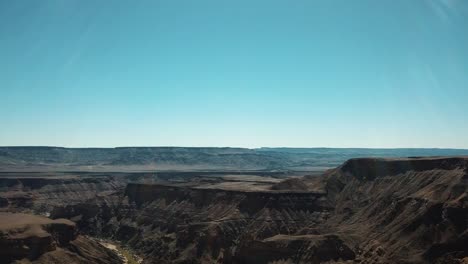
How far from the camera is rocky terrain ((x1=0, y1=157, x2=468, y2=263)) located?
4001 inches

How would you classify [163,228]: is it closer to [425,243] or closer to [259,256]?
[259,256]

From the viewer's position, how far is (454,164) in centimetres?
12100

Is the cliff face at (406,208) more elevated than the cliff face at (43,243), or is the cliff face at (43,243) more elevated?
the cliff face at (406,208)

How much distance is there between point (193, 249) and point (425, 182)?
181 feet

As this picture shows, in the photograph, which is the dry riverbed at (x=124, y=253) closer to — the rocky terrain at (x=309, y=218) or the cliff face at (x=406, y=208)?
the rocky terrain at (x=309, y=218)

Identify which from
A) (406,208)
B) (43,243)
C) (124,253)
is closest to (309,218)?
(406,208)

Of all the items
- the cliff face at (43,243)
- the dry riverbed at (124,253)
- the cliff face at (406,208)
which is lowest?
the dry riverbed at (124,253)

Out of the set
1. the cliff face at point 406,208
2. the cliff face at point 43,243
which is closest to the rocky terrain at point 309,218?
the cliff face at point 406,208

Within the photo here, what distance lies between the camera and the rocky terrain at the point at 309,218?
333ft

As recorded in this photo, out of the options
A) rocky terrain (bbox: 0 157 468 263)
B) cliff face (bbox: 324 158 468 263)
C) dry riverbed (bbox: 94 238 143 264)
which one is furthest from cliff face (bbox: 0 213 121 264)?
cliff face (bbox: 324 158 468 263)

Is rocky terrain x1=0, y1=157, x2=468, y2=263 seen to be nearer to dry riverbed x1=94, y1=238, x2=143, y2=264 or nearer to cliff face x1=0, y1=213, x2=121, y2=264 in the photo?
dry riverbed x1=94, y1=238, x2=143, y2=264

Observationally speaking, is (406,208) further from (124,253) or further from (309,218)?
(124,253)

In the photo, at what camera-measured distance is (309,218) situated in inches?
5423

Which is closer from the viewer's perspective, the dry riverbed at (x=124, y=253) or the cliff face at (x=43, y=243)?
the cliff face at (x=43, y=243)
